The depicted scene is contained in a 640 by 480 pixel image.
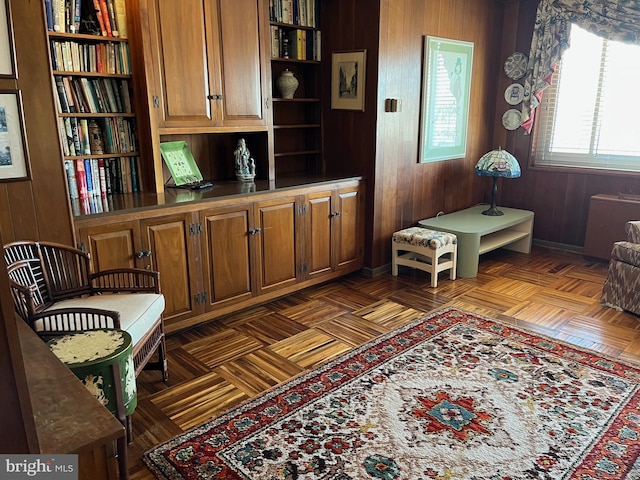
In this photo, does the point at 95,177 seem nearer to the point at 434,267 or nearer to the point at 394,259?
the point at 394,259

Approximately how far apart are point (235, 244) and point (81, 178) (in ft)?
3.33

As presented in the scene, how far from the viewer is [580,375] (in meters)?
2.68

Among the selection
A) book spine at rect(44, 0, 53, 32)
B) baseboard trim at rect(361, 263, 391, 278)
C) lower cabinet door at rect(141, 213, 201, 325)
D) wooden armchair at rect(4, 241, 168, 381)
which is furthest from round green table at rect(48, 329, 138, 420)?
baseboard trim at rect(361, 263, 391, 278)

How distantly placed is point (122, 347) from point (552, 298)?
316 centimetres

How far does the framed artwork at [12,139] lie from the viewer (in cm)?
218

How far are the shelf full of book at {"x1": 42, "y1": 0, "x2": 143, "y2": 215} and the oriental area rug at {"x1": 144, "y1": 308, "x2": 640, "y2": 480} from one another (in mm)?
1488

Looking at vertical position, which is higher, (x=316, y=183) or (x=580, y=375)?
(x=316, y=183)

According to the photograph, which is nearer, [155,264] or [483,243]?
[155,264]

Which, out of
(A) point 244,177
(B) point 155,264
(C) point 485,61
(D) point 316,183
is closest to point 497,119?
(C) point 485,61

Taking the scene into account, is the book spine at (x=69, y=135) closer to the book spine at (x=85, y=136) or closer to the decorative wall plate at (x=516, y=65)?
the book spine at (x=85, y=136)

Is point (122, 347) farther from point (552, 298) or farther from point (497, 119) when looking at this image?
point (497, 119)

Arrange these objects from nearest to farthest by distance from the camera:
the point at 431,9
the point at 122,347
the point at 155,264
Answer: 1. the point at 122,347
2. the point at 155,264
3. the point at 431,9

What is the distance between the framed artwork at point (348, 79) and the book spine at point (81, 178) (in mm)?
2072

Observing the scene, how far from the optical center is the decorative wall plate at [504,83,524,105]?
16.5ft
